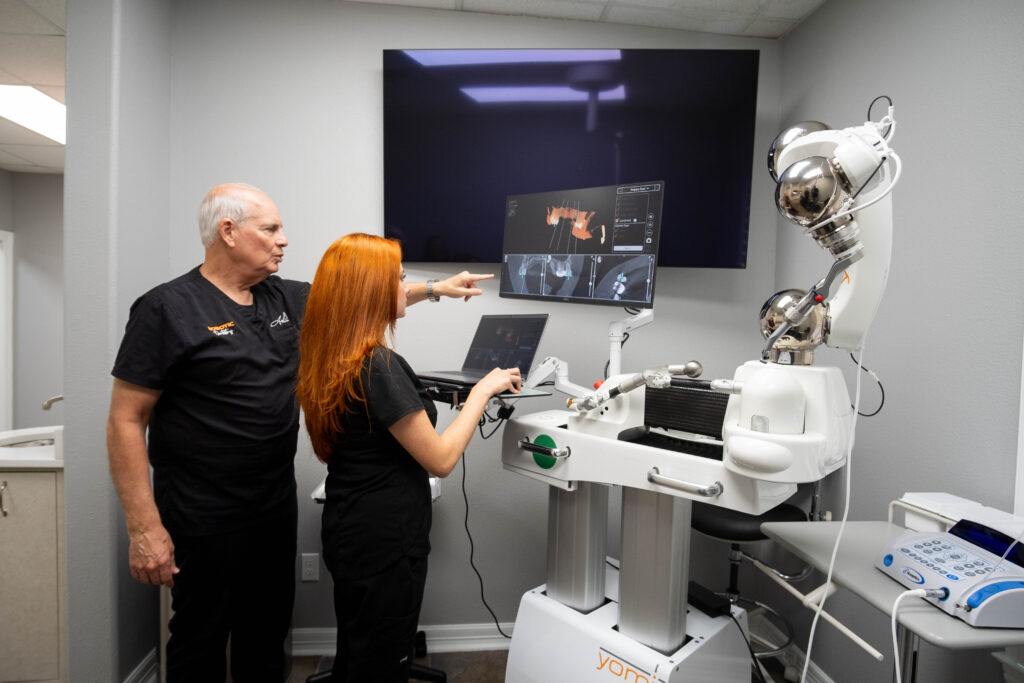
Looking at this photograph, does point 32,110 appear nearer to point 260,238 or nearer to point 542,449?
point 260,238

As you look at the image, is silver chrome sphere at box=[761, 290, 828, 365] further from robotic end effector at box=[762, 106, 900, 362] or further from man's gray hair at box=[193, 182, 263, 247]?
man's gray hair at box=[193, 182, 263, 247]

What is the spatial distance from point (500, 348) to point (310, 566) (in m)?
1.35

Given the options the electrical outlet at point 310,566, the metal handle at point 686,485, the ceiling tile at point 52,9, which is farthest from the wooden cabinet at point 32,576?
the metal handle at point 686,485

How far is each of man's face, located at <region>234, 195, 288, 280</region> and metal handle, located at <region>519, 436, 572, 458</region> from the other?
0.93 metres

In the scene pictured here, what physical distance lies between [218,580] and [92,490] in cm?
69

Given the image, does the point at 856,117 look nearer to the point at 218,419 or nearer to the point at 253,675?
the point at 218,419

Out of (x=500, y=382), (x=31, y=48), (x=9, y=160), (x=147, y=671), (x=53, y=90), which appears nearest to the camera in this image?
(x=500, y=382)

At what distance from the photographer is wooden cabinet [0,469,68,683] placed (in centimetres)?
179

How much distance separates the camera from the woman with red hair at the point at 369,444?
1203 millimetres

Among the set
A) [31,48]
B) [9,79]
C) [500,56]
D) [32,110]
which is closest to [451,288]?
[500,56]

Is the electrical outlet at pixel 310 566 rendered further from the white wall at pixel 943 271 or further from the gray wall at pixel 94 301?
the white wall at pixel 943 271

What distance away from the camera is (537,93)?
2188 mm

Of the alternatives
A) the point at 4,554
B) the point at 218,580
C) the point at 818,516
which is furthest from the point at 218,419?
the point at 818,516

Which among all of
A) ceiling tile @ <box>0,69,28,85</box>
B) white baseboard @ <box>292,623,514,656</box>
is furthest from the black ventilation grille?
ceiling tile @ <box>0,69,28,85</box>
